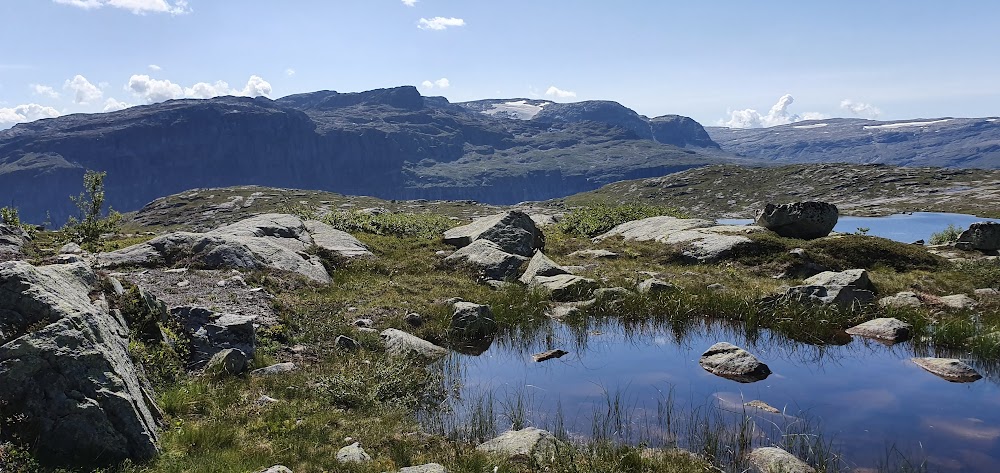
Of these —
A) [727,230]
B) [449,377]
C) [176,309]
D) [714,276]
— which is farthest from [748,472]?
[727,230]

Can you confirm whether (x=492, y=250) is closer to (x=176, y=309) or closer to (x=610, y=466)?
(x=176, y=309)

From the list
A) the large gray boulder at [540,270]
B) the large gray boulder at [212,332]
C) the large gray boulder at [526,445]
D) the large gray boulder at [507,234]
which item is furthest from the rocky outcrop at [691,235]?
the large gray boulder at [212,332]

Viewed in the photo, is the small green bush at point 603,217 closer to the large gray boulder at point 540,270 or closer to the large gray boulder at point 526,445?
the large gray boulder at point 540,270

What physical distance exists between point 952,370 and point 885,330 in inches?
126

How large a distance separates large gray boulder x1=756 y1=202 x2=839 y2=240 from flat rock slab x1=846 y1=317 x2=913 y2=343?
513 inches

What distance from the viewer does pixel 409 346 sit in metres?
15.4

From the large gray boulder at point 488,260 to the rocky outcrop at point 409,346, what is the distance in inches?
345

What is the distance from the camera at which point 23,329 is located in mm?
8180

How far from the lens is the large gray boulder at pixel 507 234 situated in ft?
94.6

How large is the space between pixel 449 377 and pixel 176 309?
709 cm

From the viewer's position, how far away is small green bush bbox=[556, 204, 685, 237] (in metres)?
37.2

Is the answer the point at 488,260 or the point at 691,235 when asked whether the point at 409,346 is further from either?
the point at 691,235

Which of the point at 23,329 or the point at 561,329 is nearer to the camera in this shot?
the point at 23,329

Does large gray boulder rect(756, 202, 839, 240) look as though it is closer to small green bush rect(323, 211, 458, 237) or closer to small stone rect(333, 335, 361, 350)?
small green bush rect(323, 211, 458, 237)
